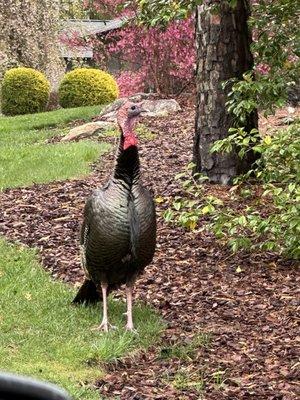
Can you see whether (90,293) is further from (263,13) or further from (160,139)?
(160,139)

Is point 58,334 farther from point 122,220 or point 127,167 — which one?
point 127,167

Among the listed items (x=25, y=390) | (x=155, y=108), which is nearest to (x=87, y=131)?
(x=155, y=108)

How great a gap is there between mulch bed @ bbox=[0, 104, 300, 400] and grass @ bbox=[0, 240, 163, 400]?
0.10 metres

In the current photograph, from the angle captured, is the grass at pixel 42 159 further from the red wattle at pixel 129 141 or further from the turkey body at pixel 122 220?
the red wattle at pixel 129 141

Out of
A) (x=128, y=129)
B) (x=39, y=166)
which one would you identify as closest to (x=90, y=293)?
(x=128, y=129)

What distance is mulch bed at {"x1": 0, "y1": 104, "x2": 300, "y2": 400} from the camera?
4.02m

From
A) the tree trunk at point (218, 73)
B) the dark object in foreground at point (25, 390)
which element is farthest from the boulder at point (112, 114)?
the dark object in foreground at point (25, 390)

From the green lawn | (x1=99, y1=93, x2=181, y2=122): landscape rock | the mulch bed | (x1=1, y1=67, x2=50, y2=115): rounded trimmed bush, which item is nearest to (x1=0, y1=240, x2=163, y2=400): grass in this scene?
the green lawn

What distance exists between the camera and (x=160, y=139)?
1303 cm

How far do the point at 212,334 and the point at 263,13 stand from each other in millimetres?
2208

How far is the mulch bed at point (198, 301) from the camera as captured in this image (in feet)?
13.2

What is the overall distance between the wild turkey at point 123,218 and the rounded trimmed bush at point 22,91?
18.5 meters

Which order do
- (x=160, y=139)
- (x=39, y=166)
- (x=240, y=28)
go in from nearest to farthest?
1. (x=240, y=28)
2. (x=39, y=166)
3. (x=160, y=139)

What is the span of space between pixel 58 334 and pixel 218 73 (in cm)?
434
